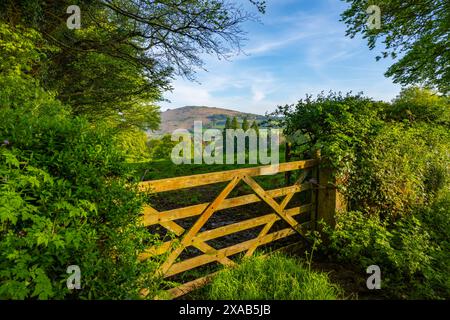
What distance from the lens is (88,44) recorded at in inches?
431

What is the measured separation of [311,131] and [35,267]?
5570 mm

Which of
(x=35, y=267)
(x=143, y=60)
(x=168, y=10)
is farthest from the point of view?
(x=143, y=60)

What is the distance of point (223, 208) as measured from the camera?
4.48 m

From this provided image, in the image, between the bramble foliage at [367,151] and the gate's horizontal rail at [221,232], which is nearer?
the gate's horizontal rail at [221,232]

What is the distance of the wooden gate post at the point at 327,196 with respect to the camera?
5.51 metres

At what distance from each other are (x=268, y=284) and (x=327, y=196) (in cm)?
253

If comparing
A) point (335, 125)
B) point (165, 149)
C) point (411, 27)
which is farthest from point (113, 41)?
point (165, 149)

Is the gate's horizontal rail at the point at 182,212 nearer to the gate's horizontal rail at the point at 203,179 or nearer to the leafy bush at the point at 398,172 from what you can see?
the gate's horizontal rail at the point at 203,179

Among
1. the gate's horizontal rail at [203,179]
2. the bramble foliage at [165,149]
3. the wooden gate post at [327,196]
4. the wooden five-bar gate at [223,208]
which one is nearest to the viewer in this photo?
the gate's horizontal rail at [203,179]

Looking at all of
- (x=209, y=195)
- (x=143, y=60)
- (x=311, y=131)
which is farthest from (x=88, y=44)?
(x=311, y=131)

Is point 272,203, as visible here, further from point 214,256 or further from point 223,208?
point 214,256

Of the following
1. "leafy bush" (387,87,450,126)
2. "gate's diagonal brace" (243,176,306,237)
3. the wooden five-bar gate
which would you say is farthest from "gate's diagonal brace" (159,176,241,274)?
"leafy bush" (387,87,450,126)

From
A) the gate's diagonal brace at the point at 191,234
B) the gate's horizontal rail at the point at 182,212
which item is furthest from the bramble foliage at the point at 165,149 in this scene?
the gate's diagonal brace at the point at 191,234
